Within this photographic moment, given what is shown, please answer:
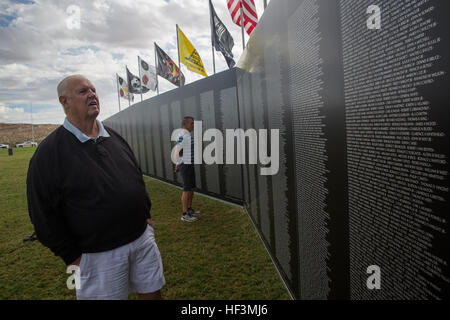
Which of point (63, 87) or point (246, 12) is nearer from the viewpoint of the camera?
point (63, 87)

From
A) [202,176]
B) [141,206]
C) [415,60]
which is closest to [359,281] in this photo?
[415,60]

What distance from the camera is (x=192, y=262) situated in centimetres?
364

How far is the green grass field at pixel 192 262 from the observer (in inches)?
118

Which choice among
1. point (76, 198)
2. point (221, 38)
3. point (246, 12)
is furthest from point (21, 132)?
point (76, 198)

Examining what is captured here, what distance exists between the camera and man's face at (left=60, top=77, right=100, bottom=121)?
6.05 ft

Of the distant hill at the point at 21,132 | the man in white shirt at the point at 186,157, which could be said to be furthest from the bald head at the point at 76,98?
the distant hill at the point at 21,132

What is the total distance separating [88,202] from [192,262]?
224cm

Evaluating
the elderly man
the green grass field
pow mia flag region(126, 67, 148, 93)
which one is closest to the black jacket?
the elderly man

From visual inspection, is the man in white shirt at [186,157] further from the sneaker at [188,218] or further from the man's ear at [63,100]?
the man's ear at [63,100]

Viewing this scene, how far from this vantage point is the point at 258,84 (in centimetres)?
344

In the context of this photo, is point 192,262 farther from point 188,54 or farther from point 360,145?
point 188,54

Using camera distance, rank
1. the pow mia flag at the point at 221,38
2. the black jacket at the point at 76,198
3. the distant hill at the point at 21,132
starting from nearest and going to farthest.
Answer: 1. the black jacket at the point at 76,198
2. the pow mia flag at the point at 221,38
3. the distant hill at the point at 21,132

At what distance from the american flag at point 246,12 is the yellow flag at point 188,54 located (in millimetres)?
3294
